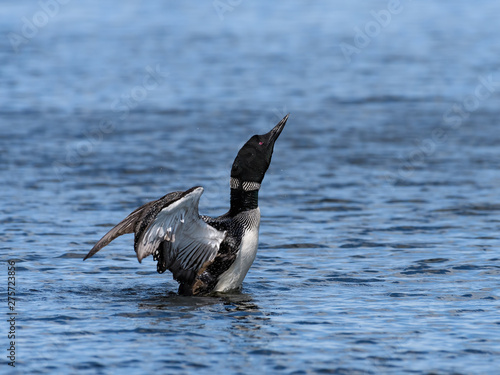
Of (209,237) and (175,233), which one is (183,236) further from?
(209,237)

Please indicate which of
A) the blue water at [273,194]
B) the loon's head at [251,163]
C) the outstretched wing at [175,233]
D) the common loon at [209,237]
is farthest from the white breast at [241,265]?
the loon's head at [251,163]

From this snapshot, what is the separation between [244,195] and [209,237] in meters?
0.70

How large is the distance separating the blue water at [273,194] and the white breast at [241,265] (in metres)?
0.14

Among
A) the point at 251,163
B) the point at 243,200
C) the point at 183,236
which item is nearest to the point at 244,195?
the point at 243,200

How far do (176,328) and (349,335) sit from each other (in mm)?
1501

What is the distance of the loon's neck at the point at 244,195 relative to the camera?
9.85 meters

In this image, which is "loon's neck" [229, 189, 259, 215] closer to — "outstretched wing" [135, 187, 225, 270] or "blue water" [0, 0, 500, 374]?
"outstretched wing" [135, 187, 225, 270]

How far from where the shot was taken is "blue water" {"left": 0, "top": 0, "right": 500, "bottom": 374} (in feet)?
26.0

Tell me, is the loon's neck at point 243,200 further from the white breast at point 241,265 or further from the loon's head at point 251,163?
the white breast at point 241,265

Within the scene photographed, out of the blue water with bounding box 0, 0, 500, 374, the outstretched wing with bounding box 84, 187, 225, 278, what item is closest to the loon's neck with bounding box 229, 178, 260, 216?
the outstretched wing with bounding box 84, 187, 225, 278

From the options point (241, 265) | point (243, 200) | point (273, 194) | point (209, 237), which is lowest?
point (241, 265)

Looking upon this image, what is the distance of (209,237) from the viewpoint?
9430mm

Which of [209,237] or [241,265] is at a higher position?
[209,237]

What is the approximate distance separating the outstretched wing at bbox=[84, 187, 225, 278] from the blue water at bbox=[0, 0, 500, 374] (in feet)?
1.40
